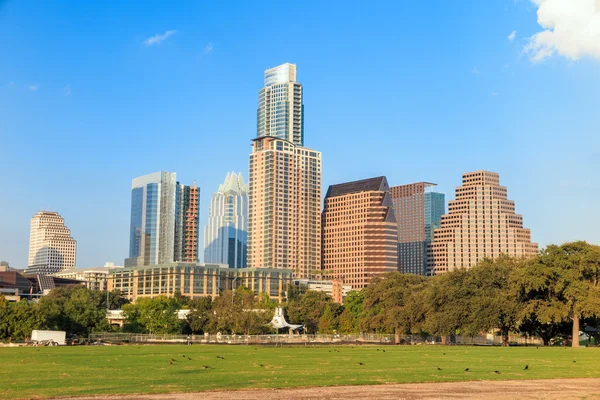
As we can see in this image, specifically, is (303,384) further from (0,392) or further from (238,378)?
(0,392)

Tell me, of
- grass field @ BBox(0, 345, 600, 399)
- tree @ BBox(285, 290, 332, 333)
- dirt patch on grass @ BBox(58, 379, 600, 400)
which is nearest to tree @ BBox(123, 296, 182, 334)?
tree @ BBox(285, 290, 332, 333)

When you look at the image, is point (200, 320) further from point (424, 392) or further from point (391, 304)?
point (424, 392)

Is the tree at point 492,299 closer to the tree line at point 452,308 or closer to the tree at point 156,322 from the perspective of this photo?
the tree line at point 452,308

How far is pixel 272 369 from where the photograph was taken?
4506 cm

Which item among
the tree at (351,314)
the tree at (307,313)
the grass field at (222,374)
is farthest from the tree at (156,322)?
the grass field at (222,374)

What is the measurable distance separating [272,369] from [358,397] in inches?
564

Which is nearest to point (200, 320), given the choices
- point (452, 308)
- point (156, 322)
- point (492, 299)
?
point (156, 322)

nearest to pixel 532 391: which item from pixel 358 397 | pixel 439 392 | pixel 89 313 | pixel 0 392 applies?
pixel 439 392

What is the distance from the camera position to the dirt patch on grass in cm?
3127

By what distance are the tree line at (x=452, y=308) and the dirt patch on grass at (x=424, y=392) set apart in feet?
214

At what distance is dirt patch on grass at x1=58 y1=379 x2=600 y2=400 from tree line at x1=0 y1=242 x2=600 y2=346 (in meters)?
65.3

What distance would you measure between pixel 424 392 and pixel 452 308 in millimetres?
78272

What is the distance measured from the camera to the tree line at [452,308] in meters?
102

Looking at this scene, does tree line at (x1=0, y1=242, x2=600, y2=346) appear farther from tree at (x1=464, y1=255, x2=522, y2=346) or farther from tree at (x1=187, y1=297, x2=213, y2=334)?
tree at (x1=464, y1=255, x2=522, y2=346)
